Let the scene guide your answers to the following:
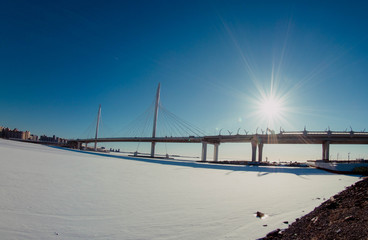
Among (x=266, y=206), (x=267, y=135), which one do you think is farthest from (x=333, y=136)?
(x=266, y=206)

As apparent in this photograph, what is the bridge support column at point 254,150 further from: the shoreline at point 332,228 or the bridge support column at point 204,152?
the shoreline at point 332,228

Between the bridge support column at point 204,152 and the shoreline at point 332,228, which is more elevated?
the shoreline at point 332,228

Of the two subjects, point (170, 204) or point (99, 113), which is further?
point (99, 113)

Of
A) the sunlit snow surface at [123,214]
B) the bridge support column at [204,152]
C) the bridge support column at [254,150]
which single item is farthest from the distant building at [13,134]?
the sunlit snow surface at [123,214]

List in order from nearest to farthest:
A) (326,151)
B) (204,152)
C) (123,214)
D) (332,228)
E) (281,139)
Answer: (332,228)
(123,214)
(326,151)
(281,139)
(204,152)

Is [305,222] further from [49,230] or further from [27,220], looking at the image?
[27,220]

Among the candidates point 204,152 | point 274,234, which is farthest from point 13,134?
point 274,234

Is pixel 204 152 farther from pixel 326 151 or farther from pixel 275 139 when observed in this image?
pixel 326 151

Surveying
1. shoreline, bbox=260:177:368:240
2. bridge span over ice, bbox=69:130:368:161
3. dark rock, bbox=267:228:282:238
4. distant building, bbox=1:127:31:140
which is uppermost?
bridge span over ice, bbox=69:130:368:161

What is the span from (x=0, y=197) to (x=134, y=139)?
7325 centimetres

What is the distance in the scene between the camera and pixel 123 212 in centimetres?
482

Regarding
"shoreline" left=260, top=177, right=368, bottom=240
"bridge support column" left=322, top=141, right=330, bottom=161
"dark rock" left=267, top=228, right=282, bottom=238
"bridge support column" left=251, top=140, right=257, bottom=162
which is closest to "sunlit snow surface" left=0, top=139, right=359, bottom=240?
"dark rock" left=267, top=228, right=282, bottom=238

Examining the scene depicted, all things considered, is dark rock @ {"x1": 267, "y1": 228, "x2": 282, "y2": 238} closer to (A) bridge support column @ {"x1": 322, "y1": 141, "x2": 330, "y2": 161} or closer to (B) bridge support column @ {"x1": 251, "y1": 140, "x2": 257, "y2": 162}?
(B) bridge support column @ {"x1": 251, "y1": 140, "x2": 257, "y2": 162}

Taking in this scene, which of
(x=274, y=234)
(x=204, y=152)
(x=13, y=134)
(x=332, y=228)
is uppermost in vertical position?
(x=332, y=228)
